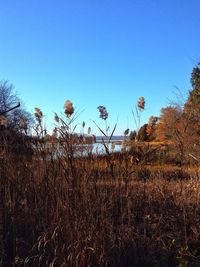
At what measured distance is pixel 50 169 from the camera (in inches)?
147

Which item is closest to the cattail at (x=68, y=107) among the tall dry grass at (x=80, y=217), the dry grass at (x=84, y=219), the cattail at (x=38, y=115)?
the tall dry grass at (x=80, y=217)

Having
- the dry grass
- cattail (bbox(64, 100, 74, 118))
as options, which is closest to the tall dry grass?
the dry grass

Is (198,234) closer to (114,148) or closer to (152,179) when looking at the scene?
(114,148)

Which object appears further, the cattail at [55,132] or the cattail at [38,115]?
the cattail at [38,115]

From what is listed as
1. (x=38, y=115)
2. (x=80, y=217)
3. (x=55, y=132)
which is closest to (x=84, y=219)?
(x=80, y=217)

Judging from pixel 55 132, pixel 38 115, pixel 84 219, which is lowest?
pixel 84 219

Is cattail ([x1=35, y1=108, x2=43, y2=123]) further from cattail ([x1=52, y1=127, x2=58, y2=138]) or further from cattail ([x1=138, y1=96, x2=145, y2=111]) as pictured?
cattail ([x1=138, y1=96, x2=145, y2=111])

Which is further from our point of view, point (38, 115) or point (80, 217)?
point (38, 115)

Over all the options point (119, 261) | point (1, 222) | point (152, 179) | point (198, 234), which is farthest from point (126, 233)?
point (152, 179)

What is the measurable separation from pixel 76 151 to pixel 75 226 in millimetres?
610

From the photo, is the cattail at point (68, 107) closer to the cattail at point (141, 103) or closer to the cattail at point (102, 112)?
the cattail at point (102, 112)

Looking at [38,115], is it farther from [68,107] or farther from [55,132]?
[68,107]

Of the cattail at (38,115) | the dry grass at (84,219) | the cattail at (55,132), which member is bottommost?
the dry grass at (84,219)

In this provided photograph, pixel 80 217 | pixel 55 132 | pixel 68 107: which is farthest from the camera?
pixel 55 132
